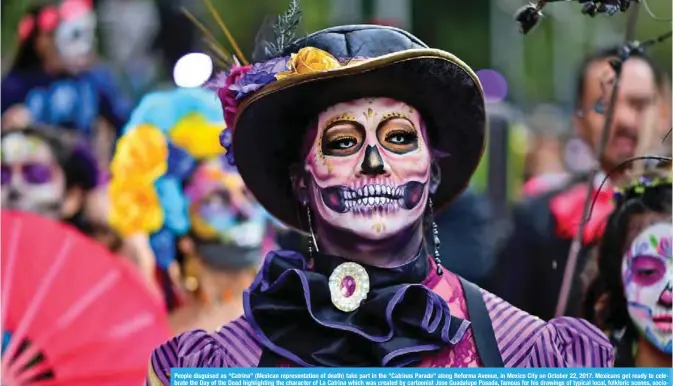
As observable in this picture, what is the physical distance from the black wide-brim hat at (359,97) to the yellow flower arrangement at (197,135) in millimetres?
2218

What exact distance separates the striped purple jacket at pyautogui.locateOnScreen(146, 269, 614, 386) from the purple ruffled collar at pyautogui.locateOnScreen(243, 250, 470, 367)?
1.8 inches

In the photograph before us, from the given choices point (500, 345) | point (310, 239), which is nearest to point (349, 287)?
point (310, 239)

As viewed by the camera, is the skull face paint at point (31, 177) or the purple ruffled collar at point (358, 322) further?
the skull face paint at point (31, 177)

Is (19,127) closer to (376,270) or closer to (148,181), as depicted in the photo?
(148,181)

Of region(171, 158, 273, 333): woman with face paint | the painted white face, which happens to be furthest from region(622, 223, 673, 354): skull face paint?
the painted white face

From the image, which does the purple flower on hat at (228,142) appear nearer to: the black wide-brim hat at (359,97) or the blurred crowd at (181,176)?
the black wide-brim hat at (359,97)

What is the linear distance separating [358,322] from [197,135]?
267 cm

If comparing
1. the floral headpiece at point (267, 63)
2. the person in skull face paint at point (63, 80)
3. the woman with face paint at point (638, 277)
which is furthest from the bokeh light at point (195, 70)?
the person in skull face paint at point (63, 80)

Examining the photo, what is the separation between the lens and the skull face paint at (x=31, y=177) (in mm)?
5605

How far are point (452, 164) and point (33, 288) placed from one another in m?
1.68

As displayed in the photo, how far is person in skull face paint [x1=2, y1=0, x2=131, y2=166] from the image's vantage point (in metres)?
5.97

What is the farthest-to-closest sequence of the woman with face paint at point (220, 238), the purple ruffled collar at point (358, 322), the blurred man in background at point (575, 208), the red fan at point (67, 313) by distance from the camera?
the woman with face paint at point (220, 238), the red fan at point (67, 313), the blurred man in background at point (575, 208), the purple ruffled collar at point (358, 322)

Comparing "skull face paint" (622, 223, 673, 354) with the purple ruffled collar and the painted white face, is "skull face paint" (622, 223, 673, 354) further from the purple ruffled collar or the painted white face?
the painted white face

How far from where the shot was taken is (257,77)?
3.11 metres
